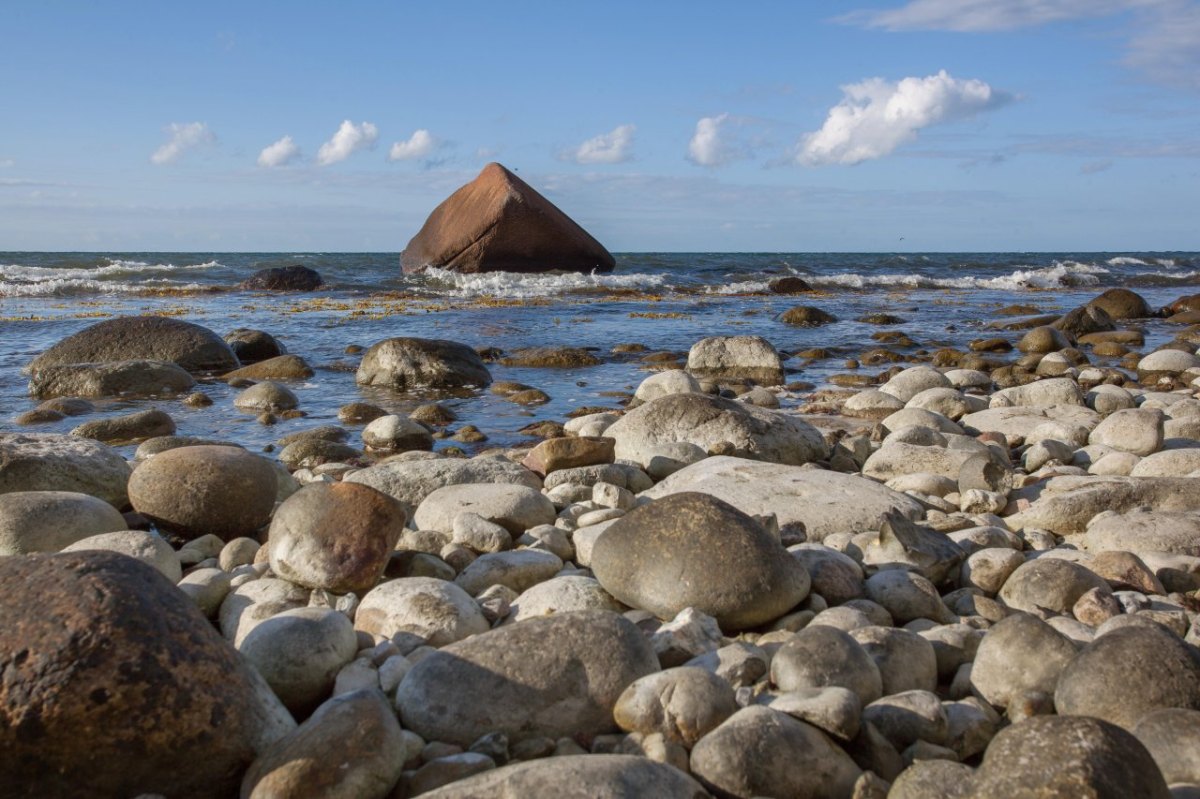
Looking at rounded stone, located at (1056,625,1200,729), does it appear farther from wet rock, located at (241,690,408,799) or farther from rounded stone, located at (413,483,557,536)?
rounded stone, located at (413,483,557,536)

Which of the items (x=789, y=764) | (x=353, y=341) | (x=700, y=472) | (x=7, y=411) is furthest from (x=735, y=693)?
(x=353, y=341)

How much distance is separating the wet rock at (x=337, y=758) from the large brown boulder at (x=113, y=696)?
15 centimetres

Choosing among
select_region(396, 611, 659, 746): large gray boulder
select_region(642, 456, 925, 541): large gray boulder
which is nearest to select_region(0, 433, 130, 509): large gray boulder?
select_region(642, 456, 925, 541): large gray boulder

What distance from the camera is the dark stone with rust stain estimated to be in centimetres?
2691

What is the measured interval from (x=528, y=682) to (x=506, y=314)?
55.3ft

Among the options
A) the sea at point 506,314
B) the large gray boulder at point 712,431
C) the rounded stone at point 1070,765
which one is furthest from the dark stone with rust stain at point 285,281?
the rounded stone at point 1070,765

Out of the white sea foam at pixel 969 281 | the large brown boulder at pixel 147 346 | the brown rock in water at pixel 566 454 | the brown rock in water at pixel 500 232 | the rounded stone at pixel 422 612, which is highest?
the brown rock in water at pixel 500 232

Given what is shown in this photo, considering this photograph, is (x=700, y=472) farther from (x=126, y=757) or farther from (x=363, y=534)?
(x=126, y=757)

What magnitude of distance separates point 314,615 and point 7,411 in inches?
304

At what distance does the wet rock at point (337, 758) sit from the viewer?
8.24 feet

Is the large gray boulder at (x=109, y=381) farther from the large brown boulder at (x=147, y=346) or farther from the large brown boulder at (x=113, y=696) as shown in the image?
the large brown boulder at (x=113, y=696)

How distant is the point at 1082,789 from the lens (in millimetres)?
2201

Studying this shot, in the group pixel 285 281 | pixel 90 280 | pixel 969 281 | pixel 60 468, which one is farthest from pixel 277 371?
pixel 969 281

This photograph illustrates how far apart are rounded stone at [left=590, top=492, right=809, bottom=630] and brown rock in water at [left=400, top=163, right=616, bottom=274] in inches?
887
